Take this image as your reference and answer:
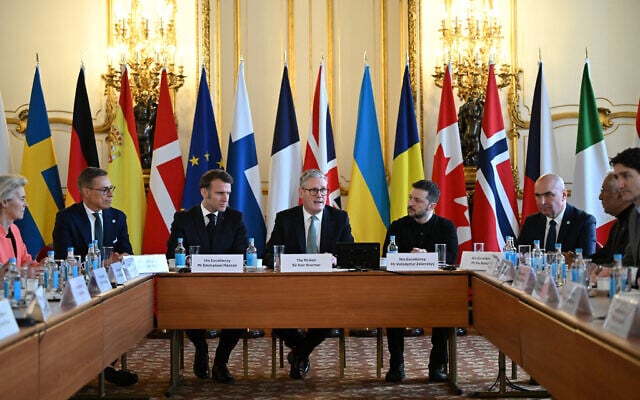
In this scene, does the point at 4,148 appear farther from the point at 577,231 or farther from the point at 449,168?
the point at 577,231

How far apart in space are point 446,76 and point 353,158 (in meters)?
1.06

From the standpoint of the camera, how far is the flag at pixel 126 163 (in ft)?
21.8

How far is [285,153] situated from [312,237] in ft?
5.27

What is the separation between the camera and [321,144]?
22.0ft

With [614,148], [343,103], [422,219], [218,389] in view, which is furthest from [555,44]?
[218,389]

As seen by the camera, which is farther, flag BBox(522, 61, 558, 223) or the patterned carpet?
flag BBox(522, 61, 558, 223)

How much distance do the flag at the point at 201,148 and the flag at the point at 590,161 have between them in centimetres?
300

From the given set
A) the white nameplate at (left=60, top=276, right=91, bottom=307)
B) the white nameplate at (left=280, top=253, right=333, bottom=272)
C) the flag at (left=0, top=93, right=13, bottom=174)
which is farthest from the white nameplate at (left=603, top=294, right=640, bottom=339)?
the flag at (left=0, top=93, right=13, bottom=174)

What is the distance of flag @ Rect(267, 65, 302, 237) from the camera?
673 centimetres

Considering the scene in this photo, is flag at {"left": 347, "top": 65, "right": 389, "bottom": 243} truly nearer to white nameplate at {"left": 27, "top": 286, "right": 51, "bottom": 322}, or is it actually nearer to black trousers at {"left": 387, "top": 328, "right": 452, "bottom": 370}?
black trousers at {"left": 387, "top": 328, "right": 452, "bottom": 370}

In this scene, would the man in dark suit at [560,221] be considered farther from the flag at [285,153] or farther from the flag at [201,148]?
the flag at [201,148]

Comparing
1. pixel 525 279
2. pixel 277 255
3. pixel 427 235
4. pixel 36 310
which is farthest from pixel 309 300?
pixel 36 310

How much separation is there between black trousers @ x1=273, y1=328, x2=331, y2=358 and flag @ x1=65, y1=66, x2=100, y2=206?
2519 mm

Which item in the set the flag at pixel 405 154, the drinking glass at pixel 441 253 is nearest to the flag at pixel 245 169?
the flag at pixel 405 154
